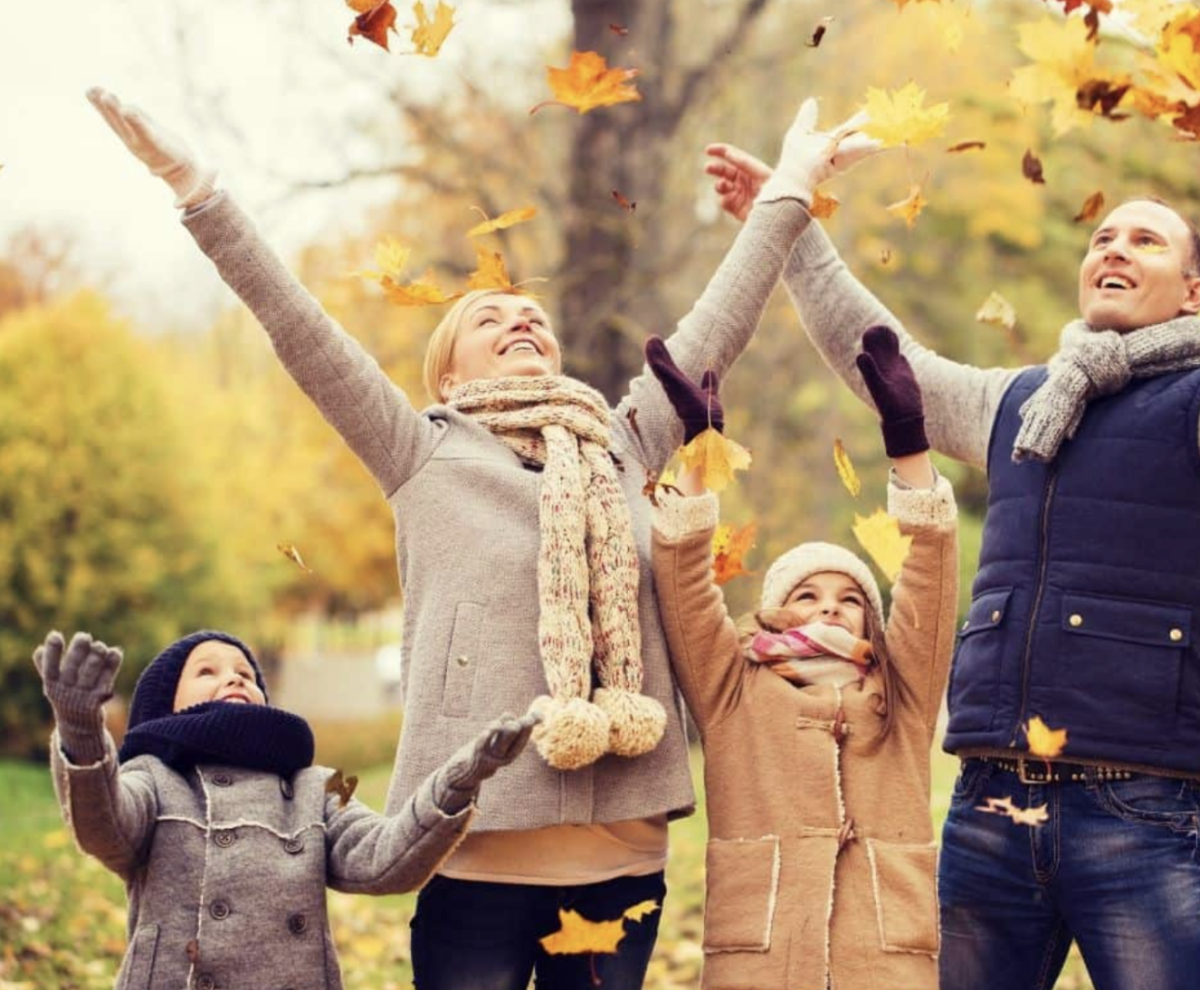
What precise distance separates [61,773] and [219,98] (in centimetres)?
691

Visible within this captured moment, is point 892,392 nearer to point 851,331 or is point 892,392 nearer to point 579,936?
point 851,331

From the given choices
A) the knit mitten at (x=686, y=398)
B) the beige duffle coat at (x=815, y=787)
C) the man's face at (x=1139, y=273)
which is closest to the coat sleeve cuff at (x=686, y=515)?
the beige duffle coat at (x=815, y=787)

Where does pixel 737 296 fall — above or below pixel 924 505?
above

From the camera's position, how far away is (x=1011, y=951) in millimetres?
2973

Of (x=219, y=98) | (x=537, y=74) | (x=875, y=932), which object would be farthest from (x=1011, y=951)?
(x=537, y=74)

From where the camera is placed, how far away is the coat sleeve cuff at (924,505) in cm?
296

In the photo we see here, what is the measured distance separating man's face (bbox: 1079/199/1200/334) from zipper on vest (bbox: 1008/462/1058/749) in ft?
1.13

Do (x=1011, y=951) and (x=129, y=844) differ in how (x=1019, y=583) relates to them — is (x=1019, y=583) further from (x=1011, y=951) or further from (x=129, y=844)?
(x=129, y=844)

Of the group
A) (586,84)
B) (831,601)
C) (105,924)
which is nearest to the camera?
(831,601)

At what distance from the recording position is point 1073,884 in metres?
2.86

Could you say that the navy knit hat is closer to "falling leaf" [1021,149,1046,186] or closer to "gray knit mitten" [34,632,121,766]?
"gray knit mitten" [34,632,121,766]

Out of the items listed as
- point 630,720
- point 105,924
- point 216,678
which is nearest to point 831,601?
point 630,720

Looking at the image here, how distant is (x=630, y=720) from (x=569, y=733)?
134mm

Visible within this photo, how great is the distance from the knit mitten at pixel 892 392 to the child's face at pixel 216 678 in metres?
1.30
